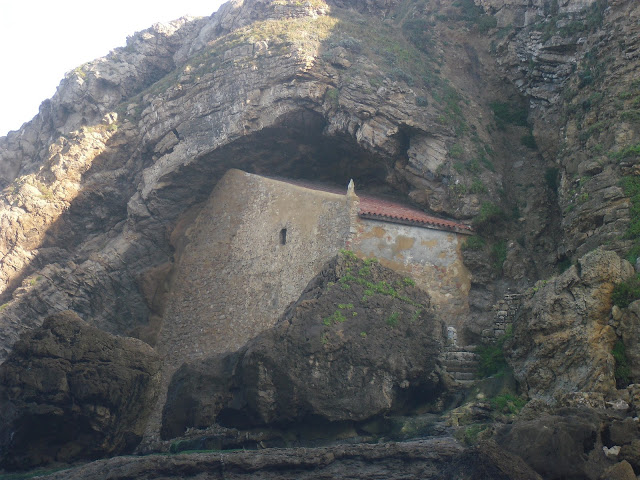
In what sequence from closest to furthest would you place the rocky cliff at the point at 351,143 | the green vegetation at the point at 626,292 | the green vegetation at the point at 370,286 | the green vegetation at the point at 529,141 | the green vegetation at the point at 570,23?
1. the green vegetation at the point at 626,292
2. the green vegetation at the point at 370,286
3. the rocky cliff at the point at 351,143
4. the green vegetation at the point at 570,23
5. the green vegetation at the point at 529,141

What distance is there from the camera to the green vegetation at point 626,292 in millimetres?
17688

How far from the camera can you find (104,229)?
3212 centimetres

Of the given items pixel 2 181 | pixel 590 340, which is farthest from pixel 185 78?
pixel 590 340

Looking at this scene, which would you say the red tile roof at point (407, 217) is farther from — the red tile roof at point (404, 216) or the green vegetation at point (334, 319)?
the green vegetation at point (334, 319)

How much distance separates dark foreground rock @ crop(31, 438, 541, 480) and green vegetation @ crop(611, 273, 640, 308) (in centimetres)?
498

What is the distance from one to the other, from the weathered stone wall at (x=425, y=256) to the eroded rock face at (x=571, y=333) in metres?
6.18

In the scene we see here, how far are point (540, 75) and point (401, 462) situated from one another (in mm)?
18015

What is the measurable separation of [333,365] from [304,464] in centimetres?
461

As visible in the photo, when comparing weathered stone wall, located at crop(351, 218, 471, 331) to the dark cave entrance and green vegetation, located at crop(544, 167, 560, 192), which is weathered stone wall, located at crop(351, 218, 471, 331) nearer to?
green vegetation, located at crop(544, 167, 560, 192)

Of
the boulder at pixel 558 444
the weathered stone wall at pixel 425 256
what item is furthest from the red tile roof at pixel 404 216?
the boulder at pixel 558 444

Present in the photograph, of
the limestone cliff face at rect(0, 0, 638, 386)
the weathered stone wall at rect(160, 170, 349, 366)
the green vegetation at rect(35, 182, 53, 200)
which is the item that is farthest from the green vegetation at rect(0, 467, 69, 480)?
the green vegetation at rect(35, 182, 53, 200)

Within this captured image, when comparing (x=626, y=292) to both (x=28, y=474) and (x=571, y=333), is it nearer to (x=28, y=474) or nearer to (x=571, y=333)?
(x=571, y=333)

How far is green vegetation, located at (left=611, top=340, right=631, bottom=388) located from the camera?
16.7m

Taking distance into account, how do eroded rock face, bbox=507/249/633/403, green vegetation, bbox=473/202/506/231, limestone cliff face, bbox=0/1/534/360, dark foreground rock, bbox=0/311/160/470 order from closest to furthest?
eroded rock face, bbox=507/249/633/403, dark foreground rock, bbox=0/311/160/470, green vegetation, bbox=473/202/506/231, limestone cliff face, bbox=0/1/534/360
